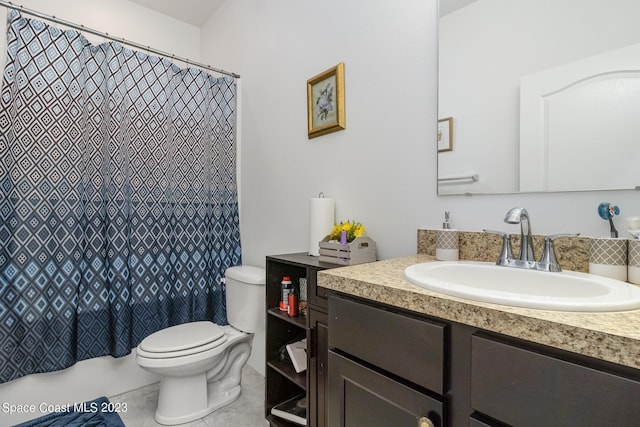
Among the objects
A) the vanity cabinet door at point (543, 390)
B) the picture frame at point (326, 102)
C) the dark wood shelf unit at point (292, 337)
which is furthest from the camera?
the picture frame at point (326, 102)

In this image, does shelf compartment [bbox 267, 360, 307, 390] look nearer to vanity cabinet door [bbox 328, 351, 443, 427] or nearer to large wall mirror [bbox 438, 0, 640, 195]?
vanity cabinet door [bbox 328, 351, 443, 427]

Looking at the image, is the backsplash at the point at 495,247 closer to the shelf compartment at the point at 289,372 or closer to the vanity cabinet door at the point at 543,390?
the vanity cabinet door at the point at 543,390

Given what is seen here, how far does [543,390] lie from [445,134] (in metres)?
0.90

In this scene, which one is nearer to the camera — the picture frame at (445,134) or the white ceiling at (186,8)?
the picture frame at (445,134)

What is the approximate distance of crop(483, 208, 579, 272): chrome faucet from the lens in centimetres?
88

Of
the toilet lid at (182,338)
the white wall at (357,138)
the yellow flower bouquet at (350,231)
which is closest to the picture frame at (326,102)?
the white wall at (357,138)

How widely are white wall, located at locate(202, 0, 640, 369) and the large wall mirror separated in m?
0.05

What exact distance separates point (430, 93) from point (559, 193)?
57cm

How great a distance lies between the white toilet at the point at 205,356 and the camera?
1.62 meters

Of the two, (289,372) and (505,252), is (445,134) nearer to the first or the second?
(505,252)

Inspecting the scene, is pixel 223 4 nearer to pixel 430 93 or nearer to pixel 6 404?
pixel 430 93

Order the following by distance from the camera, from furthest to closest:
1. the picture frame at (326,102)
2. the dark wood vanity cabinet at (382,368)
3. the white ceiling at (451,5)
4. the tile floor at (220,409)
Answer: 1. the tile floor at (220,409)
2. the picture frame at (326,102)
3. the white ceiling at (451,5)
4. the dark wood vanity cabinet at (382,368)

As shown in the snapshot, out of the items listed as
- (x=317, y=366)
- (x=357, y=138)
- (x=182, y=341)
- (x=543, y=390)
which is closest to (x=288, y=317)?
(x=317, y=366)

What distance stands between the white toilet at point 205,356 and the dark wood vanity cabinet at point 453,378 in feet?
3.34
